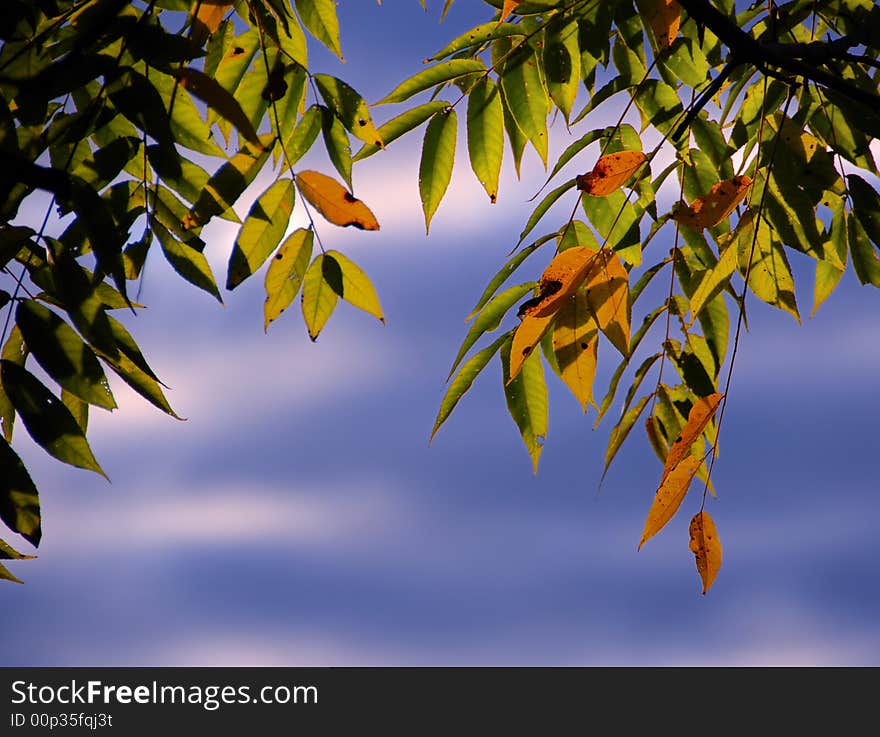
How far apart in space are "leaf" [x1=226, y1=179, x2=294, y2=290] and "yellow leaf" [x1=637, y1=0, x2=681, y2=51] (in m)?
0.64

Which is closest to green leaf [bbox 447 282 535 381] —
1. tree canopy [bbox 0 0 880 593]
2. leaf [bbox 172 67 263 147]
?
tree canopy [bbox 0 0 880 593]

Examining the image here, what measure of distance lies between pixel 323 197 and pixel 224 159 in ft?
0.52

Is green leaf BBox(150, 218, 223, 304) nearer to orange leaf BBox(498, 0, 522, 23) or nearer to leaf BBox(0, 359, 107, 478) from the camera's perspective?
leaf BBox(0, 359, 107, 478)

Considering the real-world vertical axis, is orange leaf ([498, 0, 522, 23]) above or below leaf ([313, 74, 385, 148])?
above

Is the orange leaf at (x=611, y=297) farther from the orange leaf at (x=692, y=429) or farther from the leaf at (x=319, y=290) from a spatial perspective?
the leaf at (x=319, y=290)

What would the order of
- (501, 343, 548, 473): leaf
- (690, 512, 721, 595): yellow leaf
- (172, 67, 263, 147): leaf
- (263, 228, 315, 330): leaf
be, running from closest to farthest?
(172, 67, 263, 147): leaf
(263, 228, 315, 330): leaf
(690, 512, 721, 595): yellow leaf
(501, 343, 548, 473): leaf

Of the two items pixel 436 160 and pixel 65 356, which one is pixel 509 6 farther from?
pixel 65 356

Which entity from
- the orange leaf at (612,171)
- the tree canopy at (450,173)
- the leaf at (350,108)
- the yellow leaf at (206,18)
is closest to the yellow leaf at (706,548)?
the tree canopy at (450,173)

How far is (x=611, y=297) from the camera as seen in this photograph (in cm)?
130

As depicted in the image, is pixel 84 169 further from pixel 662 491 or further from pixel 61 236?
pixel 662 491

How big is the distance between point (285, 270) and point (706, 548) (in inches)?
33.4

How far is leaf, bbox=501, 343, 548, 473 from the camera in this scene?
1.62 m

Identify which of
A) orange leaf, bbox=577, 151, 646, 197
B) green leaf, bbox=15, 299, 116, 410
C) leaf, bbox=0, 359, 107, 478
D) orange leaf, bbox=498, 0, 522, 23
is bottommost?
leaf, bbox=0, 359, 107, 478

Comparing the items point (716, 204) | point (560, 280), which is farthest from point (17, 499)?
point (716, 204)
